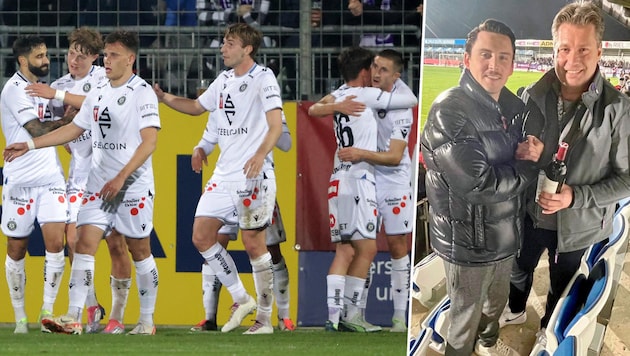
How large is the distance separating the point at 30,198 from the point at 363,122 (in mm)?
1685

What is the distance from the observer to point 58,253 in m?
5.55

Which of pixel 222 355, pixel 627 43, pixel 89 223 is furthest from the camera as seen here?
pixel 89 223

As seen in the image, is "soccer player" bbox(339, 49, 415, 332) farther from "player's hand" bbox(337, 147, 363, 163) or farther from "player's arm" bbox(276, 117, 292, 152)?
"player's arm" bbox(276, 117, 292, 152)

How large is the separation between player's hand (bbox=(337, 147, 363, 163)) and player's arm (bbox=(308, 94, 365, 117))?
0.58 feet

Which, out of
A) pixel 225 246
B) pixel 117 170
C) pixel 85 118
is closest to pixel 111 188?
pixel 117 170

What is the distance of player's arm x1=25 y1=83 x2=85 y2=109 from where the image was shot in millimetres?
5543

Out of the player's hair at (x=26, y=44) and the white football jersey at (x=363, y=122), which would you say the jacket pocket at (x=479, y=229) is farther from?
the player's hair at (x=26, y=44)

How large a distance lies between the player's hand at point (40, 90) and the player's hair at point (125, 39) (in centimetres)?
37

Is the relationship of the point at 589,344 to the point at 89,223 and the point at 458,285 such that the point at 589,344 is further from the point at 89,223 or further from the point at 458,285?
the point at 89,223

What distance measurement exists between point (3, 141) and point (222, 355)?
63.3 inches

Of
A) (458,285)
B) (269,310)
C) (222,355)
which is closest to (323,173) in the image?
(269,310)

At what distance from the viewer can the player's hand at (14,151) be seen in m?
5.48

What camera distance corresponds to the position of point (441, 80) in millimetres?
2637

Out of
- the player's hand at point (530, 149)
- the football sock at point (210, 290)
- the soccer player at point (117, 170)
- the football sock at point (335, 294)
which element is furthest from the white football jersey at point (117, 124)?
the player's hand at point (530, 149)
